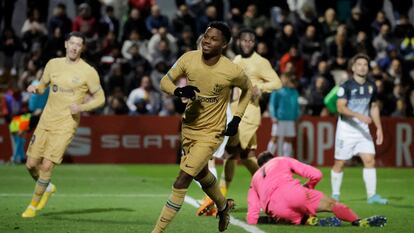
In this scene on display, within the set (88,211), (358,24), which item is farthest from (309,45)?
(88,211)

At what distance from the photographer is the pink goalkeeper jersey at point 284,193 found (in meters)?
12.0

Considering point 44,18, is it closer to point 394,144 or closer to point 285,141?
point 285,141

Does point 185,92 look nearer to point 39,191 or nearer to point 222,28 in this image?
point 222,28

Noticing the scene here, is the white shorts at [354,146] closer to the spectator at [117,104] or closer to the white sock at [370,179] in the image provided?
the white sock at [370,179]

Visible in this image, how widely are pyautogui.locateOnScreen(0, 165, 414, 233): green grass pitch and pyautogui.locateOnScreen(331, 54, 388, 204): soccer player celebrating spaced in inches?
16.5

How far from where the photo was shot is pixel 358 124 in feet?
51.4

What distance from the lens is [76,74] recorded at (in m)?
13.5

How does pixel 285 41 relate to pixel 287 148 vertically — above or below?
above

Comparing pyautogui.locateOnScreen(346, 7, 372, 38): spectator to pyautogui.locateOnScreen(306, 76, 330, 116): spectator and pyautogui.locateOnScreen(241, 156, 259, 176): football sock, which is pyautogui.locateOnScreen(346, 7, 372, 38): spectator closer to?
pyautogui.locateOnScreen(306, 76, 330, 116): spectator

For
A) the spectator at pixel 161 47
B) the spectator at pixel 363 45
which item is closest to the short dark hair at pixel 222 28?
the spectator at pixel 161 47

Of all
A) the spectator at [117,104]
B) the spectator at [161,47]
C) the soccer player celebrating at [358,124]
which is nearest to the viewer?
the soccer player celebrating at [358,124]

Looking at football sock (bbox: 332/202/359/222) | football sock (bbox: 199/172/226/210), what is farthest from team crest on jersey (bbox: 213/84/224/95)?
football sock (bbox: 332/202/359/222)

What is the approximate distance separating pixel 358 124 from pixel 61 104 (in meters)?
4.81

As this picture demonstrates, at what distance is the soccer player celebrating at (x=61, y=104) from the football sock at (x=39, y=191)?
0.45 ft
